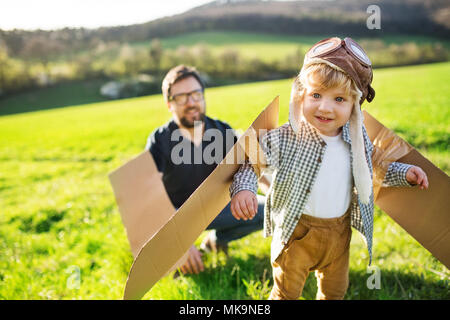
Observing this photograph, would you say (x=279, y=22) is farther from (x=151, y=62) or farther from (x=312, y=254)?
(x=312, y=254)

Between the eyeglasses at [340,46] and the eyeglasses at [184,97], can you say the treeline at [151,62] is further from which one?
the eyeglasses at [340,46]

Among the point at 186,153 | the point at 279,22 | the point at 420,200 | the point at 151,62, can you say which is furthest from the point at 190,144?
the point at 279,22

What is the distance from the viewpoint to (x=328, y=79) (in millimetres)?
1298

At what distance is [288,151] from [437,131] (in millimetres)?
4487

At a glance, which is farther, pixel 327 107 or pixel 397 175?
pixel 397 175

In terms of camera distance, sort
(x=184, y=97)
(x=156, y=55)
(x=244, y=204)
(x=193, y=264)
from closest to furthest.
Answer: (x=244, y=204)
(x=193, y=264)
(x=184, y=97)
(x=156, y=55)

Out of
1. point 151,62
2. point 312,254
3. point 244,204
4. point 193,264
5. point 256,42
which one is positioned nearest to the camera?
point 244,204

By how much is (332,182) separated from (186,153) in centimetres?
121

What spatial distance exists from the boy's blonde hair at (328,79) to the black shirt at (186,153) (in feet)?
3.58

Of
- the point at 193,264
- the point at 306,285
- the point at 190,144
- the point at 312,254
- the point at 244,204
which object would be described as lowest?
the point at 306,285

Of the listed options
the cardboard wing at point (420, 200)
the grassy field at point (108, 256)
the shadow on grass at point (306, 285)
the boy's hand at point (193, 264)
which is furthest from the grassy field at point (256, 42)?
the cardboard wing at point (420, 200)

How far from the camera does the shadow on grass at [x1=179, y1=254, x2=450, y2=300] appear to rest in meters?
1.94

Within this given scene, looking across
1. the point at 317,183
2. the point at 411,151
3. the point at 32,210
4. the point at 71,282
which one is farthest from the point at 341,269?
the point at 32,210
